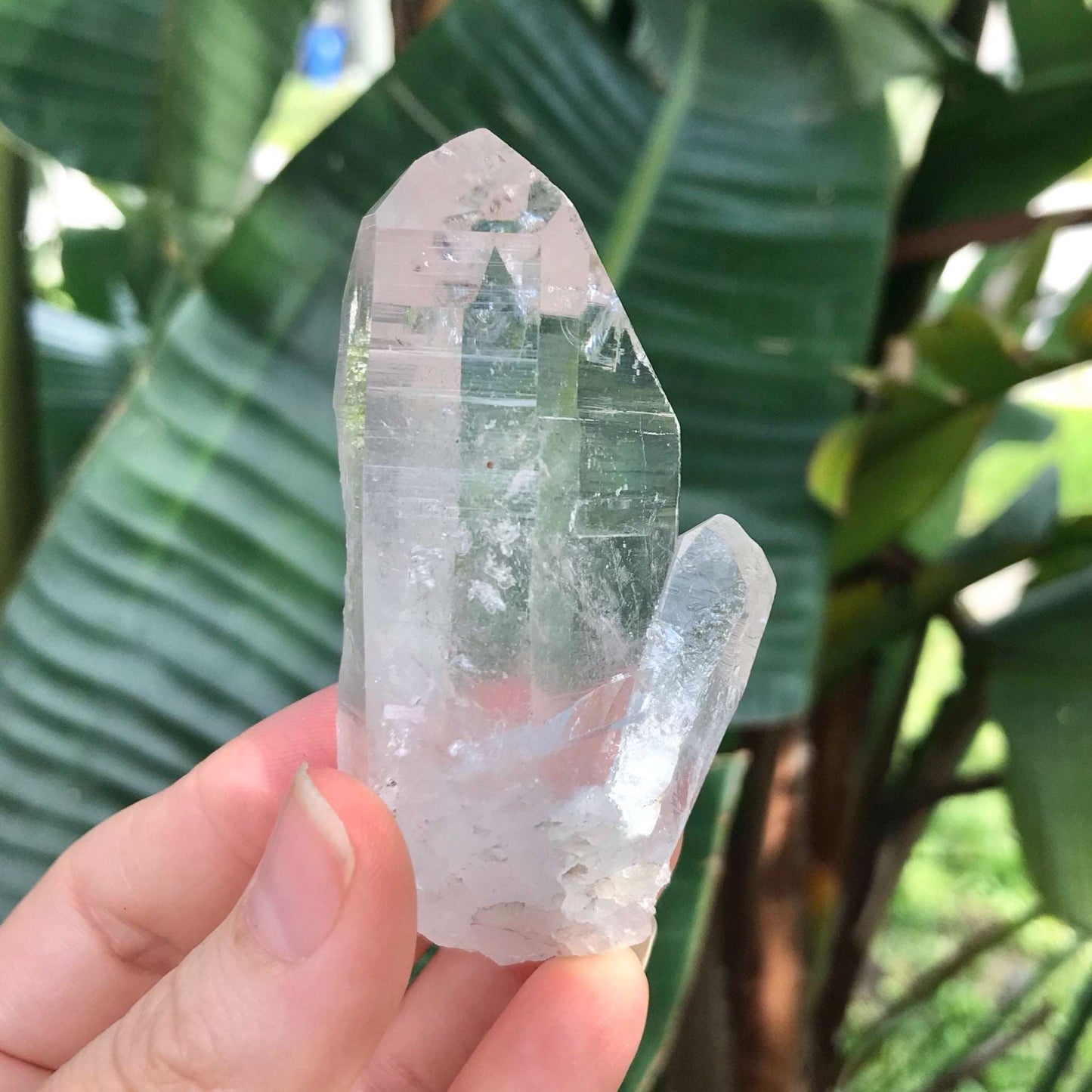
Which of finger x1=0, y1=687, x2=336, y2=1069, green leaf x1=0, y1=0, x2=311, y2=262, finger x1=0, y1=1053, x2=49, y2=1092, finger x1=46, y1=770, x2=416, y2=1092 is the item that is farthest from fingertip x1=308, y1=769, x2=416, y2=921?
green leaf x1=0, y1=0, x2=311, y2=262

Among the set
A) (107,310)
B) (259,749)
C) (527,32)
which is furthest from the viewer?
(107,310)

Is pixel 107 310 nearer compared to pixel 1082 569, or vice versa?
pixel 1082 569

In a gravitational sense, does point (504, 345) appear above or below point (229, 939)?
above

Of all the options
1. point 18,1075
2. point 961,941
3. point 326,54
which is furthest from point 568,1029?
point 326,54

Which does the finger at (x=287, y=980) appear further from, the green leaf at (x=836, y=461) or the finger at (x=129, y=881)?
the green leaf at (x=836, y=461)

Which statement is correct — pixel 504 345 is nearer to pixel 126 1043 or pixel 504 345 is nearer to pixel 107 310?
pixel 126 1043

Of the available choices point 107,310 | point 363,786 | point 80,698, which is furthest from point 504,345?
point 107,310

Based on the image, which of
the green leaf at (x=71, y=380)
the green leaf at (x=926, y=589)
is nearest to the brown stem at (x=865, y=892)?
the green leaf at (x=926, y=589)
